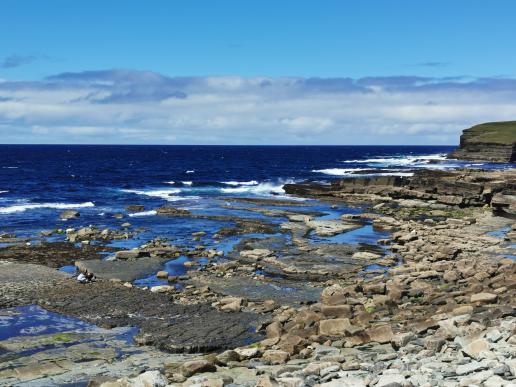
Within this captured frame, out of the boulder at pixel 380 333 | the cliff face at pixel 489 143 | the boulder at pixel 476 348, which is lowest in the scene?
the boulder at pixel 380 333

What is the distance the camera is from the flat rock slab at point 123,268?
29281 millimetres

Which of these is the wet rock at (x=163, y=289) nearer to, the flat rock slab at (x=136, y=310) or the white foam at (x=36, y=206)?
the flat rock slab at (x=136, y=310)

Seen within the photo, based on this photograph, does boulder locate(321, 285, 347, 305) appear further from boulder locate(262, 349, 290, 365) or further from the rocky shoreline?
boulder locate(262, 349, 290, 365)

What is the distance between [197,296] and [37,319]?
645 centimetres

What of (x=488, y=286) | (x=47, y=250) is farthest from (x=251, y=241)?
(x=488, y=286)

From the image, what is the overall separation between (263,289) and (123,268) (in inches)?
320

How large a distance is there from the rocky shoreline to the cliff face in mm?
93134

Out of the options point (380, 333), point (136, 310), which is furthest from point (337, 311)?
point (136, 310)

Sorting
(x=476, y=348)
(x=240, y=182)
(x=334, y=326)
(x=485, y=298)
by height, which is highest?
(x=476, y=348)

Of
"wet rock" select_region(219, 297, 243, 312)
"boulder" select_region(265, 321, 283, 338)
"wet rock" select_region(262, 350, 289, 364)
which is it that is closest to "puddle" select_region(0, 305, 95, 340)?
"wet rock" select_region(219, 297, 243, 312)

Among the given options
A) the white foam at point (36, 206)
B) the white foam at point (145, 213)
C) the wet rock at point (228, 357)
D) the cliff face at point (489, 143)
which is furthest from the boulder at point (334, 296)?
the cliff face at point (489, 143)

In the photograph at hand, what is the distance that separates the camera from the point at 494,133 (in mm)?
150125

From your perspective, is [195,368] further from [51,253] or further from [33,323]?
[51,253]

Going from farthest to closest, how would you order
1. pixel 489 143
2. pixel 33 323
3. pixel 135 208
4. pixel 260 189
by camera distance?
pixel 489 143, pixel 260 189, pixel 135 208, pixel 33 323
